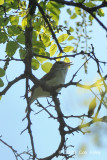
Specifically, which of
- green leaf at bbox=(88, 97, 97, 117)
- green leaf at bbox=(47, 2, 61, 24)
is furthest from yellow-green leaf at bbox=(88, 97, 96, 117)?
green leaf at bbox=(47, 2, 61, 24)

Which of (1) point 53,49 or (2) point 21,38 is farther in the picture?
(1) point 53,49

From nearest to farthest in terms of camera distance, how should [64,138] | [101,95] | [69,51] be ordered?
1. [101,95]
2. [64,138]
3. [69,51]

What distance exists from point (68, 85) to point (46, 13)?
993 mm

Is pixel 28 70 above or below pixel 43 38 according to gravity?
below

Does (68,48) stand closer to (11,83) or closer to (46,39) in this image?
(46,39)

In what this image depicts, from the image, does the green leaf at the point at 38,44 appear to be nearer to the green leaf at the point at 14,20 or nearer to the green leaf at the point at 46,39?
the green leaf at the point at 46,39

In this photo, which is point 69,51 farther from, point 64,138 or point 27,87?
point 64,138

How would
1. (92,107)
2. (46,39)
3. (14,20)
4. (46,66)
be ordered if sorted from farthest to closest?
1. (46,66)
2. (46,39)
3. (14,20)
4. (92,107)

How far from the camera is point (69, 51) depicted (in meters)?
3.98

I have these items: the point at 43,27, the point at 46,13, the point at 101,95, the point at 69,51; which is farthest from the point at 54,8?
the point at 101,95

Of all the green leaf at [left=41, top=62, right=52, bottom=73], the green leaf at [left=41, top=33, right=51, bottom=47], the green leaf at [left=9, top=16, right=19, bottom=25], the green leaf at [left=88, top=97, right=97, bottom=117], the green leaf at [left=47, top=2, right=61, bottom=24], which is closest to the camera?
the green leaf at [left=88, top=97, right=97, bottom=117]

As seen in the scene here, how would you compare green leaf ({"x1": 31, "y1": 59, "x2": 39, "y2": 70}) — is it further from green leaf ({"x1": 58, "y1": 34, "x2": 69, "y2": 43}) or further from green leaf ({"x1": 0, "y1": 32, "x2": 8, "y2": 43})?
green leaf ({"x1": 0, "y1": 32, "x2": 8, "y2": 43})

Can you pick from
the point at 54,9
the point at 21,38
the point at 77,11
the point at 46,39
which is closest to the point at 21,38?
the point at 21,38

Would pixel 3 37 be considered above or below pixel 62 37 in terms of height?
below
